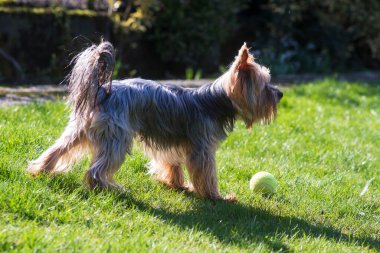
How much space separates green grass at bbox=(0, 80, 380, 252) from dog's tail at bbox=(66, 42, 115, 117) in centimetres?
68

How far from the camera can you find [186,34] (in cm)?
1307

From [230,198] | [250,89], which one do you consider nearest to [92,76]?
[250,89]

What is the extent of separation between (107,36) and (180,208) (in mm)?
7185

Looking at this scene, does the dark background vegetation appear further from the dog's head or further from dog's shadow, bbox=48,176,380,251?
dog's shadow, bbox=48,176,380,251

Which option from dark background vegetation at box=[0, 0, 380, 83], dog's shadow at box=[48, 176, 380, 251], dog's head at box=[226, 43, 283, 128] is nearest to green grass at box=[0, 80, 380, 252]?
dog's shadow at box=[48, 176, 380, 251]

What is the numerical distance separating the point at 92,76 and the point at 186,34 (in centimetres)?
818

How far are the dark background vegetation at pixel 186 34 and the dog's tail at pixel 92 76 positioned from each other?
1.63 metres

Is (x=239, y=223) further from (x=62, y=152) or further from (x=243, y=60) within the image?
(x=62, y=152)

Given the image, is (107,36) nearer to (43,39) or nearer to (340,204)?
(43,39)

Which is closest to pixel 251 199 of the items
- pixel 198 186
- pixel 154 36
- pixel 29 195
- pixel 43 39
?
pixel 198 186

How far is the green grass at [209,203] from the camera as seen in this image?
429 centimetres

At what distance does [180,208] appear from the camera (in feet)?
17.2

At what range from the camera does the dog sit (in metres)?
5.10

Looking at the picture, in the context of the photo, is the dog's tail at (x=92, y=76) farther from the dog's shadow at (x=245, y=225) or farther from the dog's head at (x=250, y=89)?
the dog's head at (x=250, y=89)
